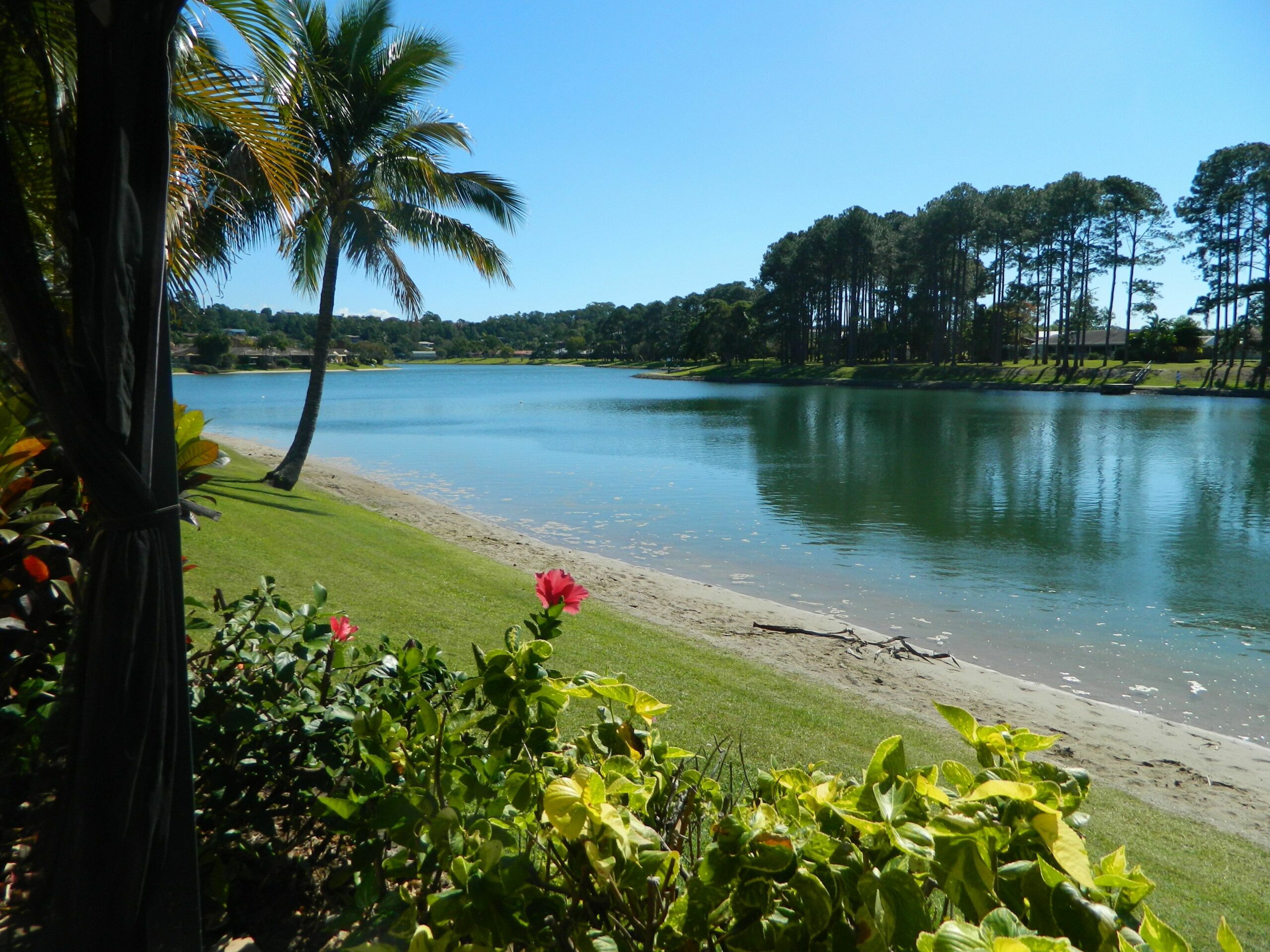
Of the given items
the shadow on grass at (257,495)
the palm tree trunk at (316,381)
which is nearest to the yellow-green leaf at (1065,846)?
the shadow on grass at (257,495)

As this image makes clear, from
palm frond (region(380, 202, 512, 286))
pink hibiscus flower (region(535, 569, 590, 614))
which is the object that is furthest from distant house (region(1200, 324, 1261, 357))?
pink hibiscus flower (region(535, 569, 590, 614))

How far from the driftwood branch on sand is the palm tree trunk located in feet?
30.2

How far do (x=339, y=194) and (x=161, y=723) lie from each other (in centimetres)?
1473

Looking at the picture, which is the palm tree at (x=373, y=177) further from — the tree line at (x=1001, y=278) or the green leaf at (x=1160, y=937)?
the tree line at (x=1001, y=278)

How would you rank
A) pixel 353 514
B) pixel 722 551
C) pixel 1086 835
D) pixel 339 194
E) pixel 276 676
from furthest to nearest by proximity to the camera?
1. pixel 339 194
2. pixel 722 551
3. pixel 353 514
4. pixel 1086 835
5. pixel 276 676

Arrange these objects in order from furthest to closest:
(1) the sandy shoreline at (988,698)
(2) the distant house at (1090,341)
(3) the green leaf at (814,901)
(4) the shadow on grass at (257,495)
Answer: (2) the distant house at (1090,341), (4) the shadow on grass at (257,495), (1) the sandy shoreline at (988,698), (3) the green leaf at (814,901)

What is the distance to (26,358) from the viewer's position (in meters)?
1.70

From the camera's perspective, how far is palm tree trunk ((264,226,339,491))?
14.3 metres

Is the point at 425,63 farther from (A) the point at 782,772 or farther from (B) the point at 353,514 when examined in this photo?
(A) the point at 782,772

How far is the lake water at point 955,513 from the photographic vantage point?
919 cm

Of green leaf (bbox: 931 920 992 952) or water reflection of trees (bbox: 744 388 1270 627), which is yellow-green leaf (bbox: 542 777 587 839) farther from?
water reflection of trees (bbox: 744 388 1270 627)

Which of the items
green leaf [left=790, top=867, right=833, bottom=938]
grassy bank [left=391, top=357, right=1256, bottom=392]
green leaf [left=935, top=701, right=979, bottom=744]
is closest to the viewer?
green leaf [left=790, top=867, right=833, bottom=938]

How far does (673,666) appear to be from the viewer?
6473 millimetres

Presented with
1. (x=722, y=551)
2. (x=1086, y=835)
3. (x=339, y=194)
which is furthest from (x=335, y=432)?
(x=1086, y=835)
